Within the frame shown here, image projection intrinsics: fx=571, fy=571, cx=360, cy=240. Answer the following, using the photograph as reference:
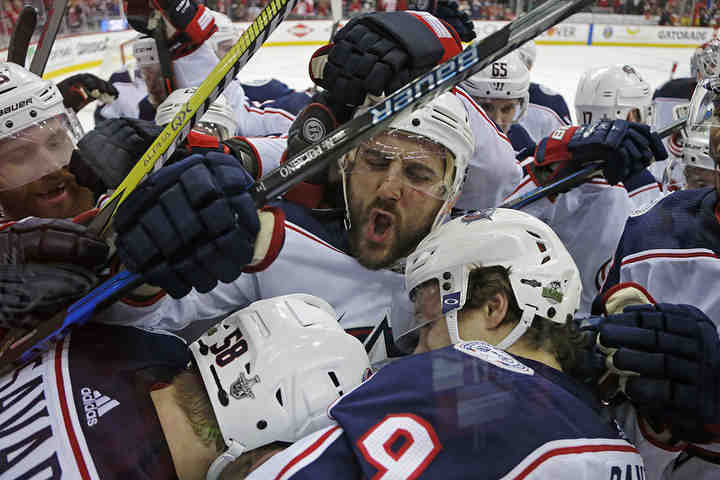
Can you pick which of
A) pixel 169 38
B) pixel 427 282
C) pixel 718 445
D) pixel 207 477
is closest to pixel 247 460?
pixel 207 477

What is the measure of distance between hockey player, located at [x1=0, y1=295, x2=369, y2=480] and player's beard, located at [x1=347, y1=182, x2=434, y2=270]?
0.43m

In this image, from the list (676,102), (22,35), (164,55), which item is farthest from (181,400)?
(676,102)

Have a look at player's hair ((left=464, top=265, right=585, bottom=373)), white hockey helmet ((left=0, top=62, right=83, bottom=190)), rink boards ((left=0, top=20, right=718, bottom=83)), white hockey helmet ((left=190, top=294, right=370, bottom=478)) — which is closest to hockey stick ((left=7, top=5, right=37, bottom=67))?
white hockey helmet ((left=0, top=62, right=83, bottom=190))

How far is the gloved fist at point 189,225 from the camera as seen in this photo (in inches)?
34.3

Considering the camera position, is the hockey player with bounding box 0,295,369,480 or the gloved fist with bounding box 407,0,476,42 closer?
the hockey player with bounding box 0,295,369,480

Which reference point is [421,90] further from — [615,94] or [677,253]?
[615,94]

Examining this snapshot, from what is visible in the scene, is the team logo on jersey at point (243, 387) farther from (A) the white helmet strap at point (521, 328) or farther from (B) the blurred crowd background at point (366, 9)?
(B) the blurred crowd background at point (366, 9)

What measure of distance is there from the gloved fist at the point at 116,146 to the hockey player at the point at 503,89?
6.49 feet

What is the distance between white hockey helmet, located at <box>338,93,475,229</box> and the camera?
1.39 metres

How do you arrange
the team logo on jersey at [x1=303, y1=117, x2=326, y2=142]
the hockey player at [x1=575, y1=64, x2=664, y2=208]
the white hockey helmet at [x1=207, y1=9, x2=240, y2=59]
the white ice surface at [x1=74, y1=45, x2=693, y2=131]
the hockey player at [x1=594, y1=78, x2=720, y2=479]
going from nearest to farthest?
the hockey player at [x1=594, y1=78, x2=720, y2=479], the team logo on jersey at [x1=303, y1=117, x2=326, y2=142], the hockey player at [x1=575, y1=64, x2=664, y2=208], the white hockey helmet at [x1=207, y1=9, x2=240, y2=59], the white ice surface at [x1=74, y1=45, x2=693, y2=131]

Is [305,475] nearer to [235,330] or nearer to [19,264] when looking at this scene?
[235,330]

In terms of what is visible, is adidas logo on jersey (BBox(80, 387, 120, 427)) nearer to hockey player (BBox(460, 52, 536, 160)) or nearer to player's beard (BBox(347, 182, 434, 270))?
player's beard (BBox(347, 182, 434, 270))

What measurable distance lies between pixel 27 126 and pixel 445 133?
3.48 feet

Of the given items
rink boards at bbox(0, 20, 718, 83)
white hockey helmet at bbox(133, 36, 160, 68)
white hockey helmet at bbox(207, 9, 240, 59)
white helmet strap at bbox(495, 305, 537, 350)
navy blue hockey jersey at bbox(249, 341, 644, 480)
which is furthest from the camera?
rink boards at bbox(0, 20, 718, 83)
